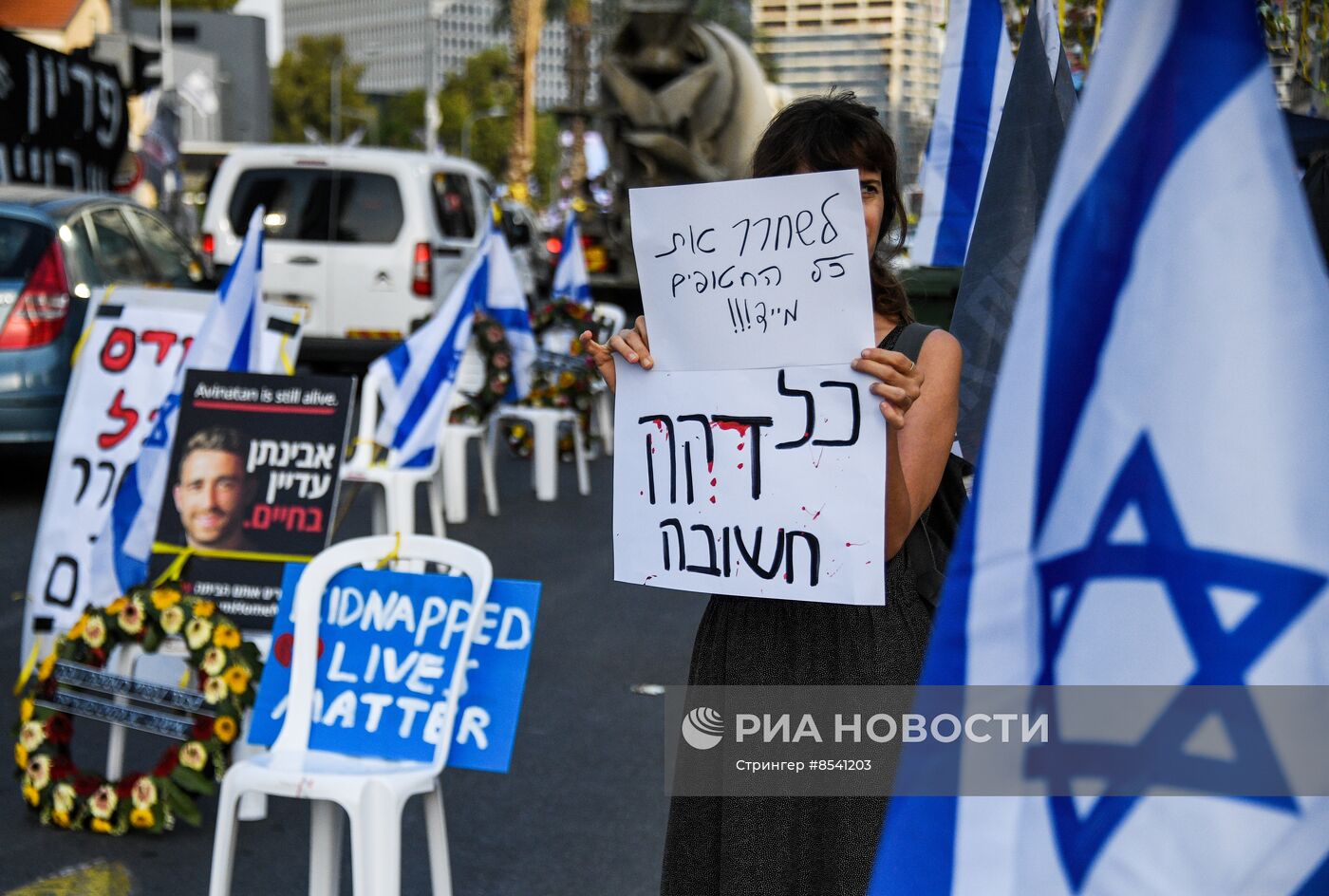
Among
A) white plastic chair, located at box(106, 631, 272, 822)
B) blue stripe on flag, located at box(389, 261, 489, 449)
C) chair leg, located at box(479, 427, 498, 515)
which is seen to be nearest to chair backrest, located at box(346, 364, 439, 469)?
blue stripe on flag, located at box(389, 261, 489, 449)

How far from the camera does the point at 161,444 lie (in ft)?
A: 17.6

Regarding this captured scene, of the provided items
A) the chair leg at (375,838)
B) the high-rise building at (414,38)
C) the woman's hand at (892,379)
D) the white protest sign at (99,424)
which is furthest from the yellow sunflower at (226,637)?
the high-rise building at (414,38)

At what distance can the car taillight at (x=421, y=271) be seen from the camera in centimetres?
1397

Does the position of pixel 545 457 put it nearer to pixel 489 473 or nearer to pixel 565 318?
pixel 489 473

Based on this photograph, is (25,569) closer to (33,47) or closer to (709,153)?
(33,47)

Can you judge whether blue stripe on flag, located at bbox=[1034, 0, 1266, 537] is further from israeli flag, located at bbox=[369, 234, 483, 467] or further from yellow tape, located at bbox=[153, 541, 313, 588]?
israeli flag, located at bbox=[369, 234, 483, 467]

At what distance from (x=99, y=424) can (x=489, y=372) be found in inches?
195

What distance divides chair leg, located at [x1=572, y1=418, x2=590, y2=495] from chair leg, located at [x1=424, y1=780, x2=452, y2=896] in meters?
7.51

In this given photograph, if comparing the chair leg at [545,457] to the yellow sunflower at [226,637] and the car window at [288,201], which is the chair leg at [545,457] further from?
the yellow sunflower at [226,637]

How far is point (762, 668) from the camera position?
2584mm

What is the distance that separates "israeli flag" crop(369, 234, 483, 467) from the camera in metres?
8.24

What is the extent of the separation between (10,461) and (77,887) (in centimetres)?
751

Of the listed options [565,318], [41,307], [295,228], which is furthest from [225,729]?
[295,228]

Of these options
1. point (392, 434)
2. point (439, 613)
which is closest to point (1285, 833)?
point (439, 613)
